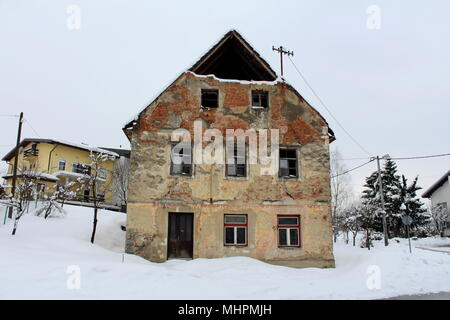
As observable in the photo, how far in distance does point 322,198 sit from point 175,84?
8.88m

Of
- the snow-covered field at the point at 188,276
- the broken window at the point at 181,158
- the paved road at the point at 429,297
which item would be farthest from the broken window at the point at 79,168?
the paved road at the point at 429,297

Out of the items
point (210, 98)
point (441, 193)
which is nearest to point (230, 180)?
point (210, 98)

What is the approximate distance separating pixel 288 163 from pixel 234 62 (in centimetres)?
629

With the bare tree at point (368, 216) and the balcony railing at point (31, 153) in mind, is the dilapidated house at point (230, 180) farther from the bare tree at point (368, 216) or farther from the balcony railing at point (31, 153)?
the balcony railing at point (31, 153)

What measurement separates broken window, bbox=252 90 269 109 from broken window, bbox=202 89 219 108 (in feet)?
6.14

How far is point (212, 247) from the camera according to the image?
15586 mm

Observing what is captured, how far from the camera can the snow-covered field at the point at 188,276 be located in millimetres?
9656

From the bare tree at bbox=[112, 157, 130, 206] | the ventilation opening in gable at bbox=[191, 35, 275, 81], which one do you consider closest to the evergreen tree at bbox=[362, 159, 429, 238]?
the ventilation opening in gable at bbox=[191, 35, 275, 81]

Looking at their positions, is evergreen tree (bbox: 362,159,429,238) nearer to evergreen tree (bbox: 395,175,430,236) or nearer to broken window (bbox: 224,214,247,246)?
evergreen tree (bbox: 395,175,430,236)

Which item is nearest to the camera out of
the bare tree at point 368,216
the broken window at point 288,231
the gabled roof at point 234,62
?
the broken window at point 288,231

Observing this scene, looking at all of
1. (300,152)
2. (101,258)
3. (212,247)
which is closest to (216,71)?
(300,152)

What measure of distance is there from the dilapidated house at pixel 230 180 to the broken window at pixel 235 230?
0.15 ft

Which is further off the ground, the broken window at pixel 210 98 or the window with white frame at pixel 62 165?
the window with white frame at pixel 62 165
